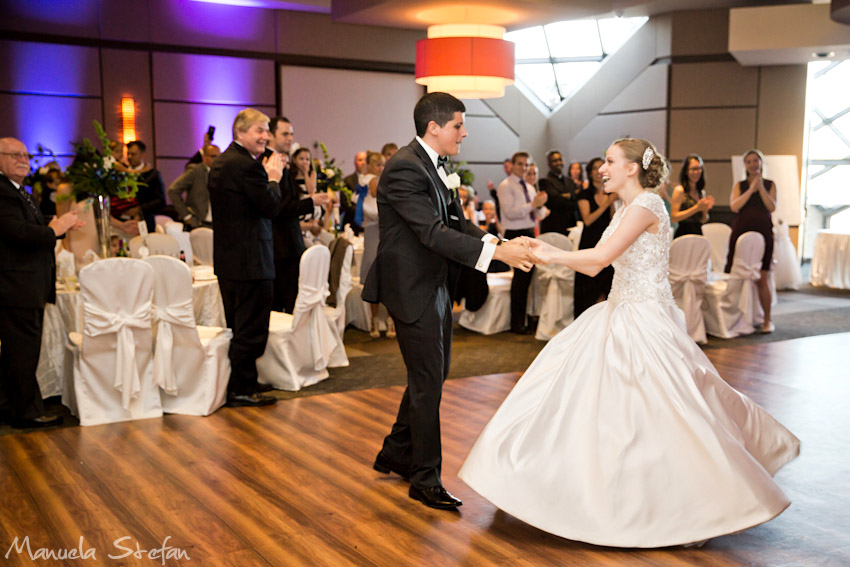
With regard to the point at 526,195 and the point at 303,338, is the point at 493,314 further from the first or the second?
the point at 303,338

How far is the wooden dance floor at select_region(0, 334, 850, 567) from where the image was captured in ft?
9.86

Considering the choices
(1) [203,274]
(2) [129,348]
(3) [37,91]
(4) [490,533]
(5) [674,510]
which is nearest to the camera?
(5) [674,510]

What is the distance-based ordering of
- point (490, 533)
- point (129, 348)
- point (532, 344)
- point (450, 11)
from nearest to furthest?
point (490, 533), point (129, 348), point (532, 344), point (450, 11)

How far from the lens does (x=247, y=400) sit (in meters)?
5.07

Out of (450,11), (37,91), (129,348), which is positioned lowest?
(129,348)

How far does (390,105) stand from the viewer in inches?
508

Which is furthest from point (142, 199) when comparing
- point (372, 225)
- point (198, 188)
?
point (372, 225)

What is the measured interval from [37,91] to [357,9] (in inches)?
163

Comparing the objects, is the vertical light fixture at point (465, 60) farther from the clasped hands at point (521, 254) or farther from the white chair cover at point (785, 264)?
the clasped hands at point (521, 254)

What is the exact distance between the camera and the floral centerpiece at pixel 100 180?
207 inches

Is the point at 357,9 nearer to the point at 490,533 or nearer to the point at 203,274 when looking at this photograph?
the point at 203,274

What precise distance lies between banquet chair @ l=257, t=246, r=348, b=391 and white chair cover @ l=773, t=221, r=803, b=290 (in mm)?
7236

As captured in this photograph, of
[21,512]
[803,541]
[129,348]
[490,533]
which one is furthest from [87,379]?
[803,541]

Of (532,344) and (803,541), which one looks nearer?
(803,541)
